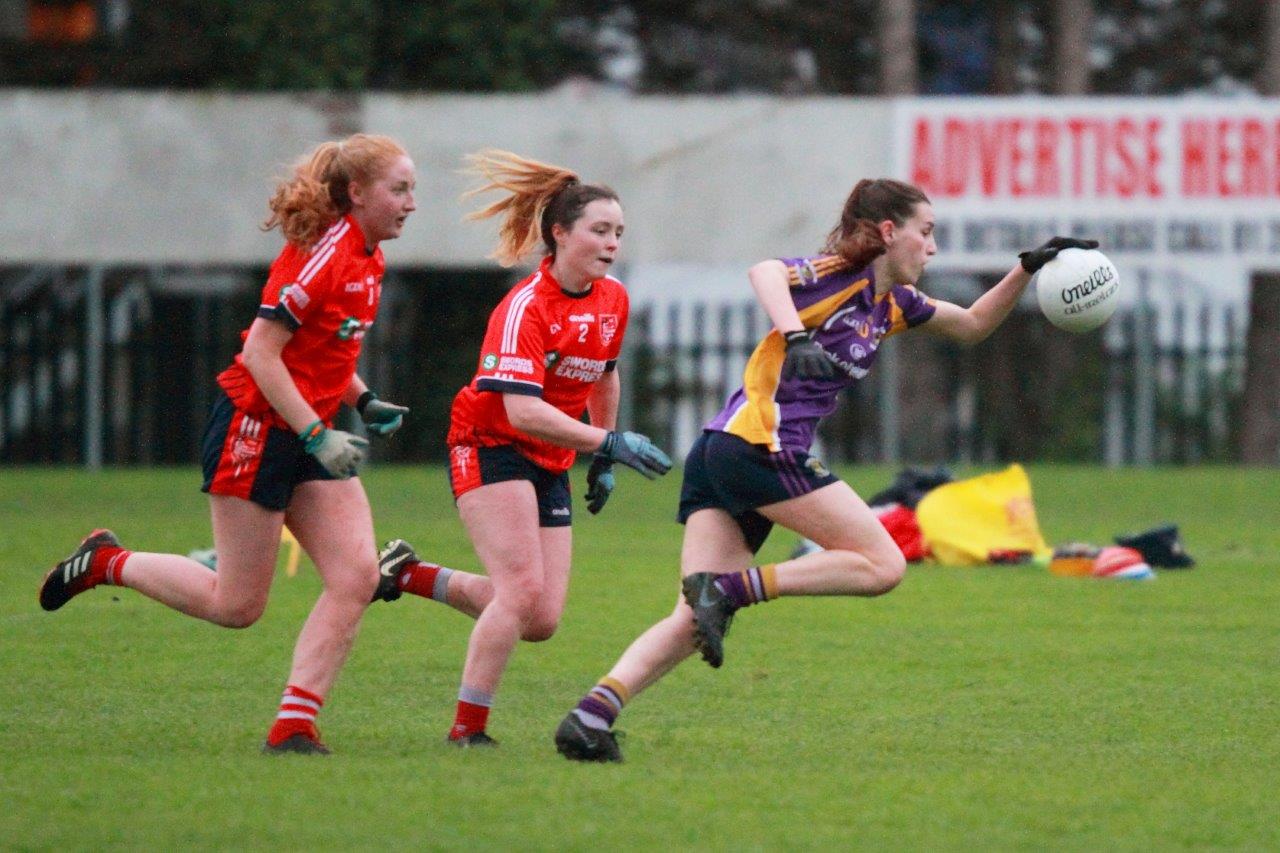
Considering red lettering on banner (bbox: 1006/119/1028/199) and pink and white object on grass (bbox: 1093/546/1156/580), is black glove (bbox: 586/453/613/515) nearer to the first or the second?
pink and white object on grass (bbox: 1093/546/1156/580)

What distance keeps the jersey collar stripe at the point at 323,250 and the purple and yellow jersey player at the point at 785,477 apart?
1217 mm

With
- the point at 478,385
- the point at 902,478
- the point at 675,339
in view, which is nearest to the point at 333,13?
the point at 675,339

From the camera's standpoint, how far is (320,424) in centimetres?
622

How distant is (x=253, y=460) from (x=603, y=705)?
49.5 inches

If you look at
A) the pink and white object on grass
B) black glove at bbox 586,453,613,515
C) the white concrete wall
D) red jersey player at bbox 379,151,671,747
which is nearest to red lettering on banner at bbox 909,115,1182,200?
the white concrete wall

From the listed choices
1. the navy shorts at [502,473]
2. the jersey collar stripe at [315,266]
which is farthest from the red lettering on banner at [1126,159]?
the jersey collar stripe at [315,266]

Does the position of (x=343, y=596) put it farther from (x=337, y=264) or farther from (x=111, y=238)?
(x=111, y=238)

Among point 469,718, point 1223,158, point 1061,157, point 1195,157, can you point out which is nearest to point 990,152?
point 1061,157

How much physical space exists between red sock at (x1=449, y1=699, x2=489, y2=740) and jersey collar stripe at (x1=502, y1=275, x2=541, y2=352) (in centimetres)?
110

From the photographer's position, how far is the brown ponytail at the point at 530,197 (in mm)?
6758

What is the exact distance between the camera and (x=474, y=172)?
7133 mm

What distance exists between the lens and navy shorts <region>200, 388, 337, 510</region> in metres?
6.37

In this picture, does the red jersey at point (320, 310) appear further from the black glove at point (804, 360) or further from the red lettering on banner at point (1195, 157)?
the red lettering on banner at point (1195, 157)

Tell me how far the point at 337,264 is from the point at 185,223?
1546 cm
